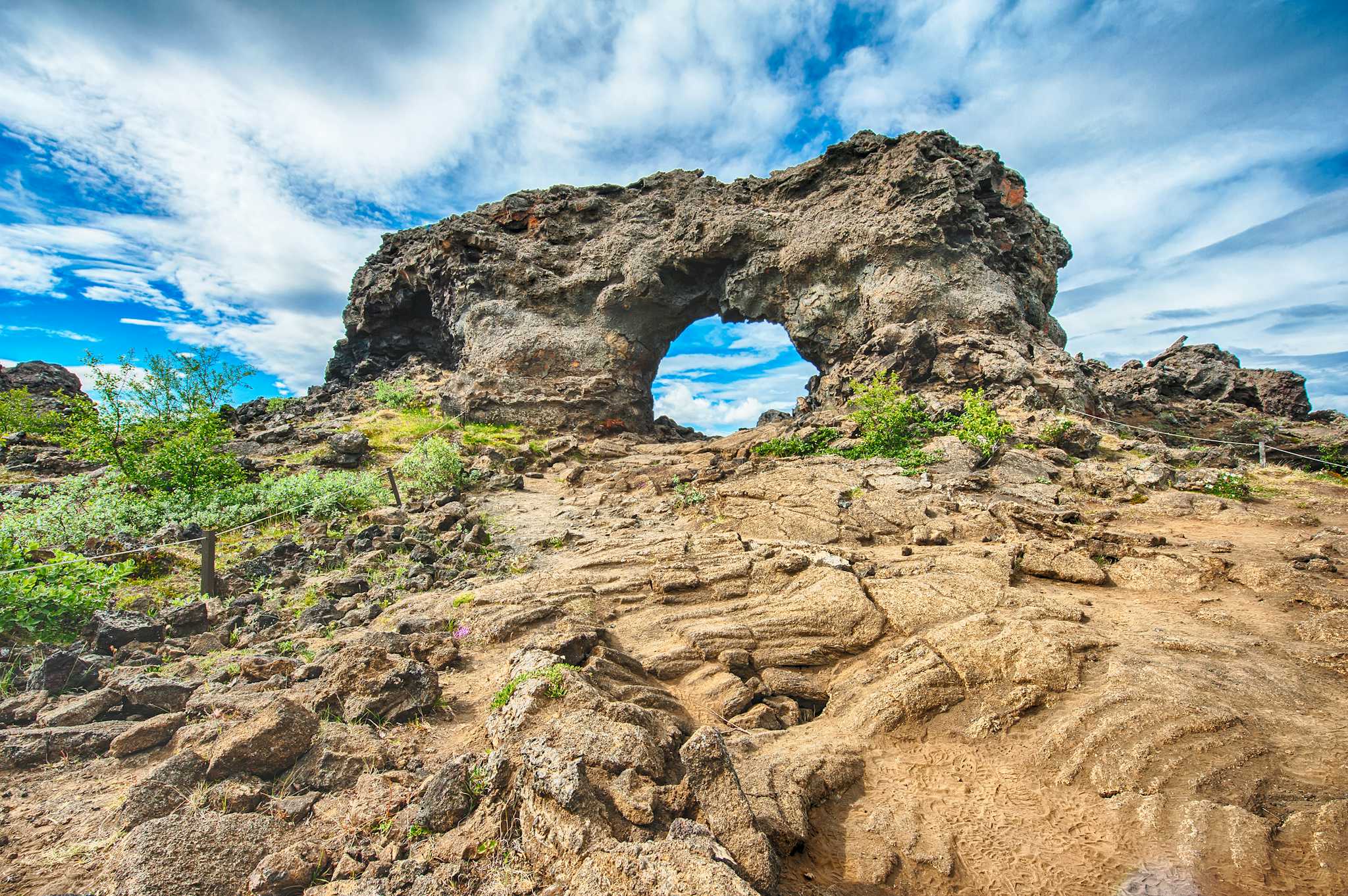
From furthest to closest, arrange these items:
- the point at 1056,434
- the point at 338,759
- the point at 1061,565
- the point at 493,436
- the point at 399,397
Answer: the point at 399,397
the point at 493,436
the point at 1056,434
the point at 1061,565
the point at 338,759

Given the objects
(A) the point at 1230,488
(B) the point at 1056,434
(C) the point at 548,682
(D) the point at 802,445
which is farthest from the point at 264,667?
(B) the point at 1056,434

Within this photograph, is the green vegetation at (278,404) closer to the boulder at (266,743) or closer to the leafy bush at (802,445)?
the leafy bush at (802,445)

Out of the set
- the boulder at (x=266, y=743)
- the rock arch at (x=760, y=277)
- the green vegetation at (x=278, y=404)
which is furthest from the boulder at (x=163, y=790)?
the green vegetation at (x=278, y=404)

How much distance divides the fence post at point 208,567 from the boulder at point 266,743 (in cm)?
598

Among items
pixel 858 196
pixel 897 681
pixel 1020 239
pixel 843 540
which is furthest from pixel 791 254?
pixel 897 681

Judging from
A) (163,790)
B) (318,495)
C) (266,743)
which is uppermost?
(318,495)

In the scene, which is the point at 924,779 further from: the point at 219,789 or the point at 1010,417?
the point at 1010,417

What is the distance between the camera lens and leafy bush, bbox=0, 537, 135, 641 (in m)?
6.73

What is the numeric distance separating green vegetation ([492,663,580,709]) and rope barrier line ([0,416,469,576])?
625 centimetres

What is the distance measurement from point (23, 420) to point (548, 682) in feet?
92.6

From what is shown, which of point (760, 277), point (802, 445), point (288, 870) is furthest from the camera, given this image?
point (760, 277)

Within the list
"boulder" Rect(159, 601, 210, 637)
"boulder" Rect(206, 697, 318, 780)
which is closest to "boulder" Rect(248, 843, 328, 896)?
"boulder" Rect(206, 697, 318, 780)

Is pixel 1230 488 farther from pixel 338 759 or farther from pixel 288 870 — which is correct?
pixel 288 870

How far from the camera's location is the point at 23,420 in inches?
809
